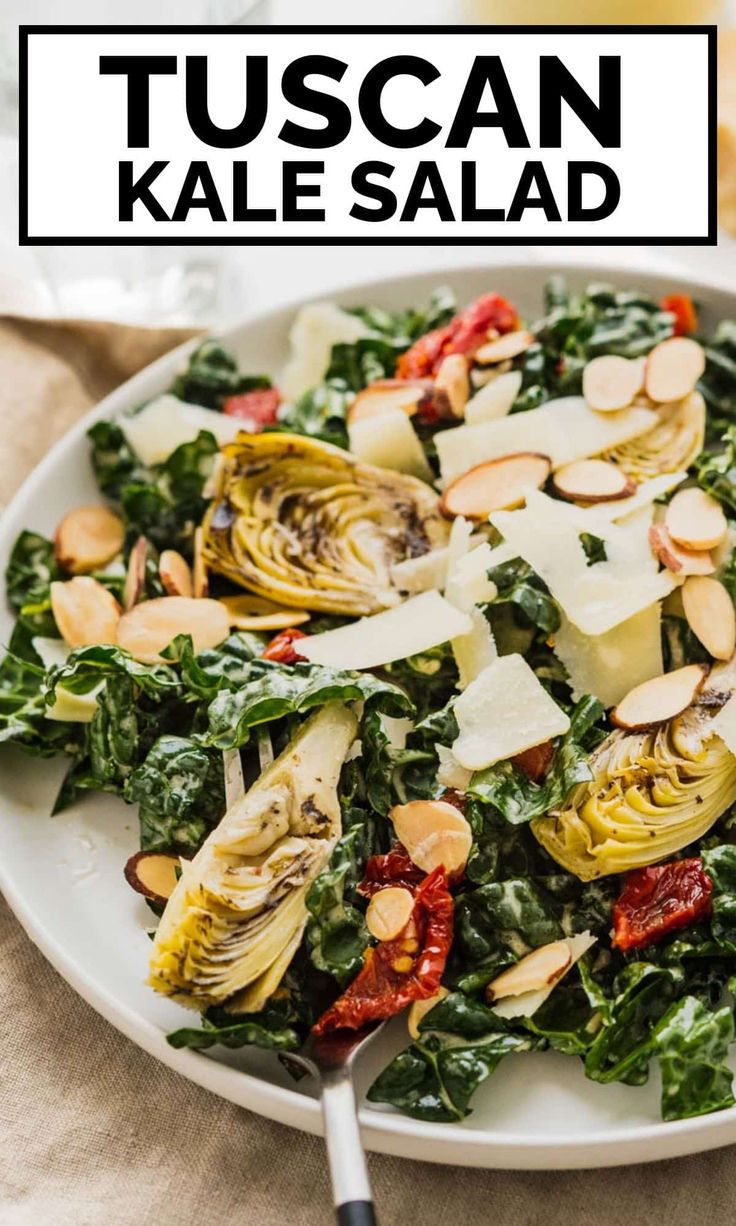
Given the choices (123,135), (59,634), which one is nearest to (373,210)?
(123,135)

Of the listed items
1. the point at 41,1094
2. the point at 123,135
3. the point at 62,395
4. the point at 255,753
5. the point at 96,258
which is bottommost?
the point at 41,1094

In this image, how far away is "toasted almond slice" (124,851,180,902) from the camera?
121 inches

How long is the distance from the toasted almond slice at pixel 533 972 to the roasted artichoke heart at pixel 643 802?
20cm

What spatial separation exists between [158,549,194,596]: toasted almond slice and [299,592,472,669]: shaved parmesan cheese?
491 mm

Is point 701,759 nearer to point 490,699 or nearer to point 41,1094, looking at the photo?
point 490,699

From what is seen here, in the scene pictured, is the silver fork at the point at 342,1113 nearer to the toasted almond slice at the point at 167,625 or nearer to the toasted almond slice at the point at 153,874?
the toasted almond slice at the point at 153,874

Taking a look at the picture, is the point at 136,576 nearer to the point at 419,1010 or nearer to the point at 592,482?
the point at 592,482

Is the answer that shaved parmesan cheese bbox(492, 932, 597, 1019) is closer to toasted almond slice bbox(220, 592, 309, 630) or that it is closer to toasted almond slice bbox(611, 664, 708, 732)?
toasted almond slice bbox(611, 664, 708, 732)

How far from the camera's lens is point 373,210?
16.7ft

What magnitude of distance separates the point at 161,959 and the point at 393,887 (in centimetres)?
55

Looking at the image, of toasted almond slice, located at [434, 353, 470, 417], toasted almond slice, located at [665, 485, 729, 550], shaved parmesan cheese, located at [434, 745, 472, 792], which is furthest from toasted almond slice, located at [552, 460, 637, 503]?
shaved parmesan cheese, located at [434, 745, 472, 792]

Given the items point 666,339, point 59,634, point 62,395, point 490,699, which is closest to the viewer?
point 490,699

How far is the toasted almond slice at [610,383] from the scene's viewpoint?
382 cm

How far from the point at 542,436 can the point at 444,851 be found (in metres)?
1.31
